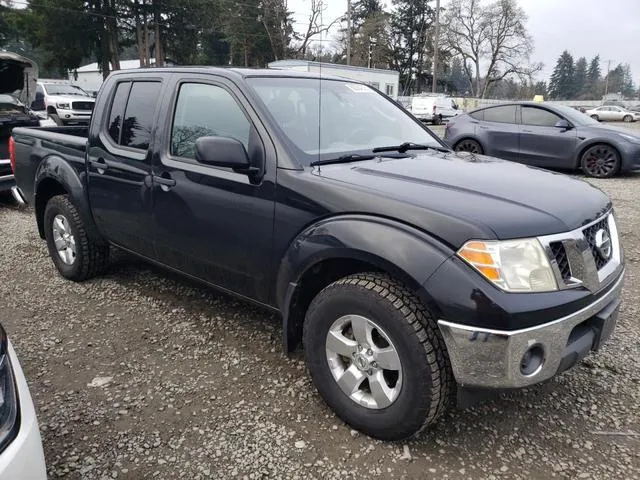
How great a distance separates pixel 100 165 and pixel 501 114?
8.75 meters

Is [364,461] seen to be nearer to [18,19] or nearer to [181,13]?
[181,13]

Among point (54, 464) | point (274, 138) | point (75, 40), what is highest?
point (75, 40)

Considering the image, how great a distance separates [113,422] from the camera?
267cm

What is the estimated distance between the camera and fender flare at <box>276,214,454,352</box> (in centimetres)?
218

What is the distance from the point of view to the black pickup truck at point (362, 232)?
→ 2119 millimetres

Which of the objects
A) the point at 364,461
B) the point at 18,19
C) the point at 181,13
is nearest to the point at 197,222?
the point at 364,461

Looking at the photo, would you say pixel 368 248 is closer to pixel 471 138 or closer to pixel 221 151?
pixel 221 151

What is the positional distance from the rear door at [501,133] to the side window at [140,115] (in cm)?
803

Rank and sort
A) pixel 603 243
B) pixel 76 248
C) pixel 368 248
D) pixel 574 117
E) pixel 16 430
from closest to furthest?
pixel 16 430 → pixel 368 248 → pixel 603 243 → pixel 76 248 → pixel 574 117

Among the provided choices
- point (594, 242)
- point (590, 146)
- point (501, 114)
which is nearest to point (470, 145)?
Answer: point (501, 114)

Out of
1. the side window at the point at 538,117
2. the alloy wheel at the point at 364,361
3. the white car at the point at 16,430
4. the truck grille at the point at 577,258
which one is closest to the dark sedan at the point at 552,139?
the side window at the point at 538,117

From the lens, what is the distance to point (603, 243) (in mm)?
2531

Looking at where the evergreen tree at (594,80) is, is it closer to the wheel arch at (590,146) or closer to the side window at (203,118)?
the wheel arch at (590,146)

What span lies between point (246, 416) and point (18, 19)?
46.1 m
